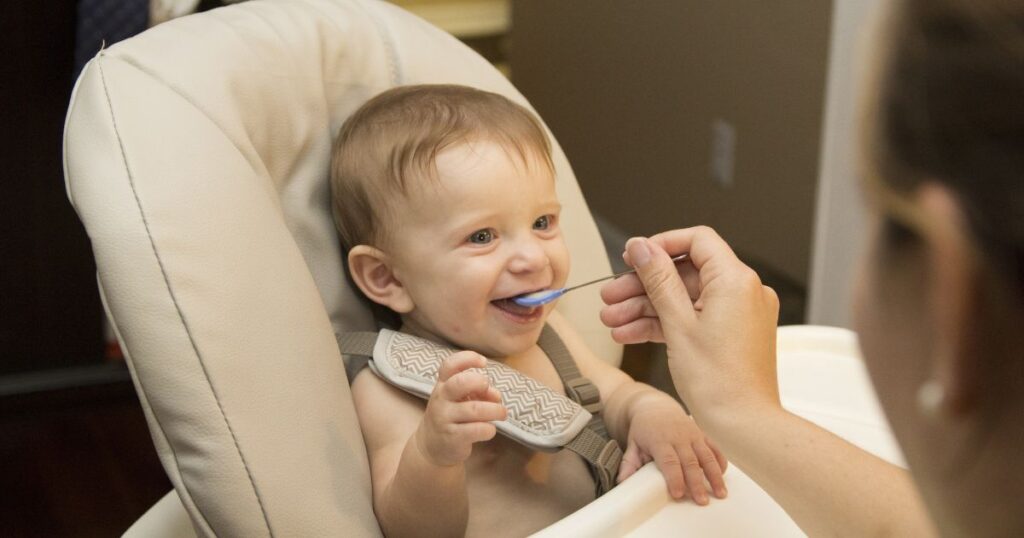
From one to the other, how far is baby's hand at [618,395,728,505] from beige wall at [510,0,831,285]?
1.31m

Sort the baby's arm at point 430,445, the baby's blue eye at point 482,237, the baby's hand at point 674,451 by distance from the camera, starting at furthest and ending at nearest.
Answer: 1. the baby's blue eye at point 482,237
2. the baby's hand at point 674,451
3. the baby's arm at point 430,445

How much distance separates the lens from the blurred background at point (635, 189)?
212 cm

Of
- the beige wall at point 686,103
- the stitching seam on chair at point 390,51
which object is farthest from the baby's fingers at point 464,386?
the beige wall at point 686,103

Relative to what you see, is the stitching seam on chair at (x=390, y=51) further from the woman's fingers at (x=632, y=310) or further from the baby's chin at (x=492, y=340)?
the woman's fingers at (x=632, y=310)

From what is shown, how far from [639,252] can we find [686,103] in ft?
5.91

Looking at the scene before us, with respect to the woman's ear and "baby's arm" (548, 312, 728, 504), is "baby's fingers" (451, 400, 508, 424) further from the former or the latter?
the woman's ear

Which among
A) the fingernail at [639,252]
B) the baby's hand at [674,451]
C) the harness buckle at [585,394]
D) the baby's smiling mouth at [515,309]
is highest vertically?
the fingernail at [639,252]

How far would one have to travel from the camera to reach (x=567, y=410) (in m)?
1.07

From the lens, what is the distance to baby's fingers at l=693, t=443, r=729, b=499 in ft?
3.25

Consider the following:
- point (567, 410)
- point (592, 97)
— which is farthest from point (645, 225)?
point (567, 410)

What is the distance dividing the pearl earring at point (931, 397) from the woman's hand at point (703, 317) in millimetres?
393

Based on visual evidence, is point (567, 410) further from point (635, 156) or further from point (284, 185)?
point (635, 156)

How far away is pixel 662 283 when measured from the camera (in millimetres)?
914

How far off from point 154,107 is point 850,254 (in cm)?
159
